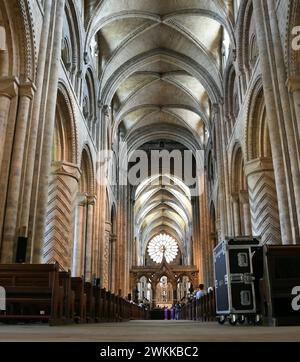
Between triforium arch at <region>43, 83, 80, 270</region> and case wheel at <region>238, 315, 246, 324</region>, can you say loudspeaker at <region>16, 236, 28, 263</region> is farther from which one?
case wheel at <region>238, 315, 246, 324</region>

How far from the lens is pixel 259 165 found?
13461 millimetres

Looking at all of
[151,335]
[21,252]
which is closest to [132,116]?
[21,252]

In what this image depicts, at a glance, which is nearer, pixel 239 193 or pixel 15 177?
pixel 15 177

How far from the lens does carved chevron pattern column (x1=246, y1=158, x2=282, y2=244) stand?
12.4 m

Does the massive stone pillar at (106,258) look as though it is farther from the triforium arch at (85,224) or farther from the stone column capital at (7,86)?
the stone column capital at (7,86)

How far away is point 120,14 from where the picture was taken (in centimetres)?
1822

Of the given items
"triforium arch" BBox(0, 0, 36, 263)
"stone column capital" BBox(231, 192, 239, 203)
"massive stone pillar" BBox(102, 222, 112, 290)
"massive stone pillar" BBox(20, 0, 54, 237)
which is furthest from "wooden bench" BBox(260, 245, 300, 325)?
"massive stone pillar" BBox(102, 222, 112, 290)

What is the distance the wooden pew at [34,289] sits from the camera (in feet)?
20.5

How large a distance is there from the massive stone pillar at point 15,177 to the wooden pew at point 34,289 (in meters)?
1.93

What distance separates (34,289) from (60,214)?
7.15 meters

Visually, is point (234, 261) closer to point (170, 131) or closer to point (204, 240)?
point (204, 240)

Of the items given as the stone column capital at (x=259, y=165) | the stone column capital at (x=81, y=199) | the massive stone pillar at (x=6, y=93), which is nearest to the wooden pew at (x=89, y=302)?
the massive stone pillar at (x=6, y=93)

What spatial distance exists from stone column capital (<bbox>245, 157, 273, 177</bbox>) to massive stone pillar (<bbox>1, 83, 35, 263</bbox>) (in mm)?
7748

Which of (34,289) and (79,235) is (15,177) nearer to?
(34,289)
